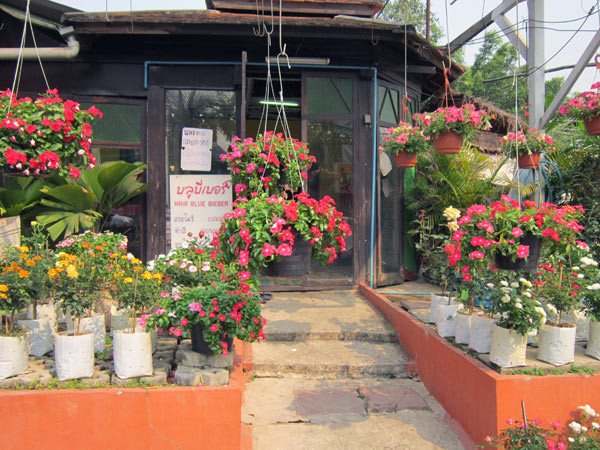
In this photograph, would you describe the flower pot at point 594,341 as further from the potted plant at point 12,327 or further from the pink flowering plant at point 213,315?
the potted plant at point 12,327

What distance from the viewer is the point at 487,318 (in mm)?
3727

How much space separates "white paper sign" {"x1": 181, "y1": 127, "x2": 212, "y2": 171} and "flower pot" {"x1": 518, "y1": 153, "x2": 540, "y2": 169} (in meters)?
4.09

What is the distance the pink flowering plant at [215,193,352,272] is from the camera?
303cm

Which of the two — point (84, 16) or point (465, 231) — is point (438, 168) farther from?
point (84, 16)

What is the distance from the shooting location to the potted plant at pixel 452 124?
4.86 m

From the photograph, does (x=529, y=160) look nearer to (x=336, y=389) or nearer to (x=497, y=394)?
(x=497, y=394)

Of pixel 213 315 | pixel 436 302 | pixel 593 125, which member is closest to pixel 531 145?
pixel 593 125

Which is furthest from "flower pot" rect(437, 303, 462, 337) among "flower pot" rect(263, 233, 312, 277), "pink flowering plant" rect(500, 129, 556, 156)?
"pink flowering plant" rect(500, 129, 556, 156)

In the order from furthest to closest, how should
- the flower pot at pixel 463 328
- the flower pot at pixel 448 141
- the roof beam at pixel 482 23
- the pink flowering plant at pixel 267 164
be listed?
the roof beam at pixel 482 23, the flower pot at pixel 448 141, the pink flowering plant at pixel 267 164, the flower pot at pixel 463 328

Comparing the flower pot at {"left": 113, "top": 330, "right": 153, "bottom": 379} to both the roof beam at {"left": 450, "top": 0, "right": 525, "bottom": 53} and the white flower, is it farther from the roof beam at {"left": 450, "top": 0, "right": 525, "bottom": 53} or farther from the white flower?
the roof beam at {"left": 450, "top": 0, "right": 525, "bottom": 53}

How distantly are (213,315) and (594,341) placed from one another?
3.04 metres

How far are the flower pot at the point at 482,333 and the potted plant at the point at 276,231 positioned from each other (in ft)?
4.57

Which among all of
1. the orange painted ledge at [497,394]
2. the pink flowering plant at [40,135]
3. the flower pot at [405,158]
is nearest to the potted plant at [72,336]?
the pink flowering plant at [40,135]

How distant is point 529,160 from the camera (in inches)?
224
